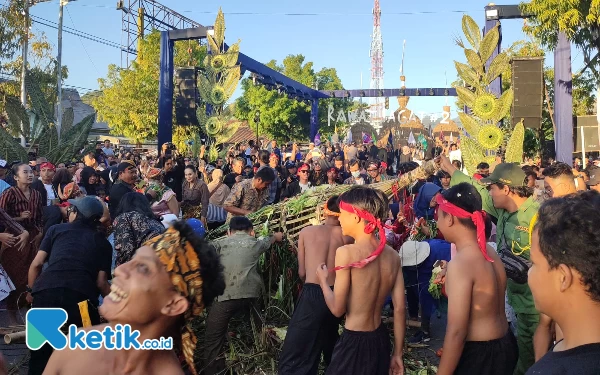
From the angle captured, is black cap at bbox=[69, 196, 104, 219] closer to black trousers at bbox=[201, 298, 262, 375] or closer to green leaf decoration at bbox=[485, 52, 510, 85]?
black trousers at bbox=[201, 298, 262, 375]

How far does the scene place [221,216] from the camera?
798cm

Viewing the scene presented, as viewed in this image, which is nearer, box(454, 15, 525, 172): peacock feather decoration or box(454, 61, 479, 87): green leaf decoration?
box(454, 15, 525, 172): peacock feather decoration

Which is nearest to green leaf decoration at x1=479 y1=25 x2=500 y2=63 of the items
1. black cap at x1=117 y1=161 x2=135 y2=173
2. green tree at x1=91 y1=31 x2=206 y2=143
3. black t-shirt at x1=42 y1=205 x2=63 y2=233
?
black cap at x1=117 y1=161 x2=135 y2=173

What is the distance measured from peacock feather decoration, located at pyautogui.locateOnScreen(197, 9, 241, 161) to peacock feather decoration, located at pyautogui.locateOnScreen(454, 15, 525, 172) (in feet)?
18.5

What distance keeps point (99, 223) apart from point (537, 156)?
1824 centimetres

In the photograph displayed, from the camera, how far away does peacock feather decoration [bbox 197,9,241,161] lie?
1330 centimetres

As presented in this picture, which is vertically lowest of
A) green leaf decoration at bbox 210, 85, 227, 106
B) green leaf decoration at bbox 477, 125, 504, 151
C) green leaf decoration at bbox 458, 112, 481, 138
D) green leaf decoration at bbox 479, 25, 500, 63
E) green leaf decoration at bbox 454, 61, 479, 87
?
green leaf decoration at bbox 477, 125, 504, 151

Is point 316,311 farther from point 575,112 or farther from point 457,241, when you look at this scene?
point 575,112

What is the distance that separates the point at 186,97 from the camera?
1734cm

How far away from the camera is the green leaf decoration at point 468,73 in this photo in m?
9.99

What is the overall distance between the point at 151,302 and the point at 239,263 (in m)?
2.92

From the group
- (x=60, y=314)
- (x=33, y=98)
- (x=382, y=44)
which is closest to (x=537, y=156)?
(x=33, y=98)

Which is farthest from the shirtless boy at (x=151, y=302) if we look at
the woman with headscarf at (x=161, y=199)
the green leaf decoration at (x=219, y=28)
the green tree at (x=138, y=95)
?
the green tree at (x=138, y=95)

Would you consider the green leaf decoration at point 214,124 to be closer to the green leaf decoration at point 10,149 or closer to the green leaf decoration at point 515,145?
the green leaf decoration at point 10,149
